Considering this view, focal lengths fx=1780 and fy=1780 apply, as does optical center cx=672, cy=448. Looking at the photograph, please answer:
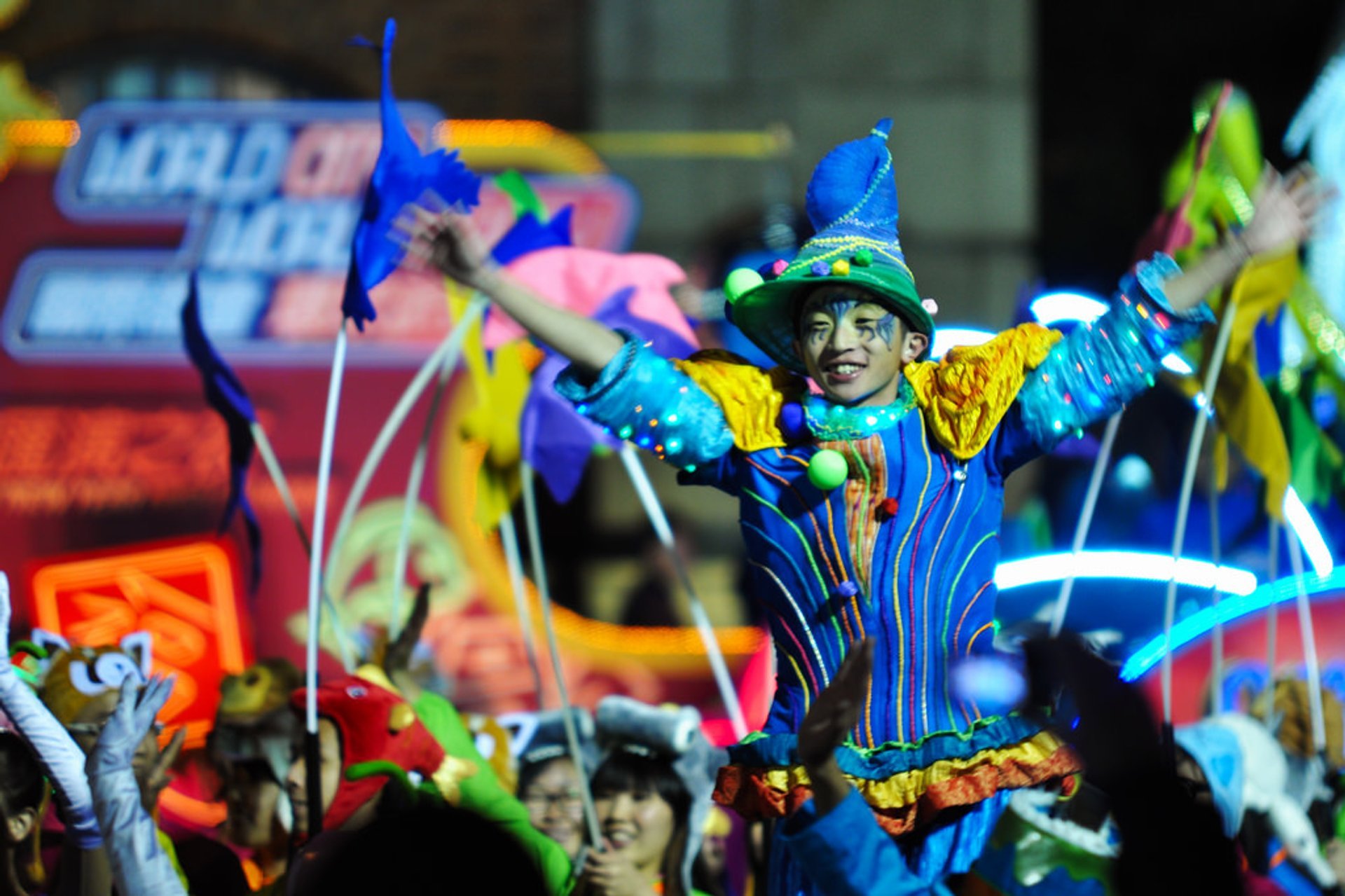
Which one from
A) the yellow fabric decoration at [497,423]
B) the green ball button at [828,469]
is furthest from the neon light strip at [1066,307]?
the green ball button at [828,469]

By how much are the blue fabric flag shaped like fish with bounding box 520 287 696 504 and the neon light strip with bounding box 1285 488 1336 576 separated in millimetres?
1578

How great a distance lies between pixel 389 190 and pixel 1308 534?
2562mm

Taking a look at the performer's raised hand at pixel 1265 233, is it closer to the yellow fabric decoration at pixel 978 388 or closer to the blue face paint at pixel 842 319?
the yellow fabric decoration at pixel 978 388

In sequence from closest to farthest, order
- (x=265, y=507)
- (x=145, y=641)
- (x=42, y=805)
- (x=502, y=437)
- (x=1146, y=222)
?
(x=42, y=805) < (x=502, y=437) < (x=145, y=641) < (x=265, y=507) < (x=1146, y=222)

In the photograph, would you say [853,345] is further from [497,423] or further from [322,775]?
[497,423]

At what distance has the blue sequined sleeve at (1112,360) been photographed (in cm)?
271

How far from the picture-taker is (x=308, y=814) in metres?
3.51

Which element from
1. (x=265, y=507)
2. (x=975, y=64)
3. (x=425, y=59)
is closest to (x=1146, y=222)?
(x=975, y=64)

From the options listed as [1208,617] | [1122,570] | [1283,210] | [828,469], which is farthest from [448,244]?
[1122,570]

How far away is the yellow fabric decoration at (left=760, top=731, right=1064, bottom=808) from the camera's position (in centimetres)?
260

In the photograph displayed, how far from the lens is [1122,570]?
473 cm

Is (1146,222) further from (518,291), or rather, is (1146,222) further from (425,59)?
(518,291)

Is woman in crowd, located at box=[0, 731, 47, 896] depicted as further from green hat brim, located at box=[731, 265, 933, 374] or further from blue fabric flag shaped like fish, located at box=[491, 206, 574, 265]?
green hat brim, located at box=[731, 265, 933, 374]

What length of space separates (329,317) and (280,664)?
123 inches
